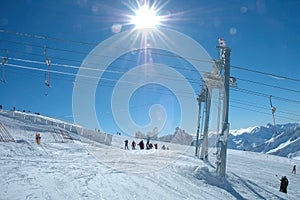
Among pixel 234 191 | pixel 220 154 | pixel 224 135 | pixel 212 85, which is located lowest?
pixel 234 191

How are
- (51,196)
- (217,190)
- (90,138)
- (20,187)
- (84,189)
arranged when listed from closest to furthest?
1. (51,196)
2. (20,187)
3. (84,189)
4. (217,190)
5. (90,138)

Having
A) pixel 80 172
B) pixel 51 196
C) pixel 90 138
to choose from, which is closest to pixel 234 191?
pixel 80 172

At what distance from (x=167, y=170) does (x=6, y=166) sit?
7625mm

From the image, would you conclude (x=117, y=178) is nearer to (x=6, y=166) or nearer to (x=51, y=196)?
(x=51, y=196)

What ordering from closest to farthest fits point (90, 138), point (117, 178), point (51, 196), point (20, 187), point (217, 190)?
point (51, 196) < point (20, 187) < point (117, 178) < point (217, 190) < point (90, 138)

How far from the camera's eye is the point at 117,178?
10.8m

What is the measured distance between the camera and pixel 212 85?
22.0 metres

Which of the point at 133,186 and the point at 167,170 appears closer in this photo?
the point at 133,186

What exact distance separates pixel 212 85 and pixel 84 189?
52.2 feet

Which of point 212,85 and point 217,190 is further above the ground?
point 212,85

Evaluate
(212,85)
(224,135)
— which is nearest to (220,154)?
(224,135)

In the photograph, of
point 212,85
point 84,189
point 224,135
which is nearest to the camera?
point 84,189

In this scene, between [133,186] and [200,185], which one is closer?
[133,186]

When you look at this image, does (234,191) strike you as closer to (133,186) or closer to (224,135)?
(224,135)
